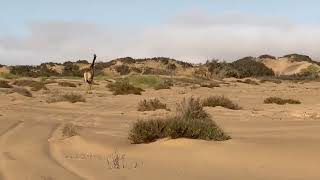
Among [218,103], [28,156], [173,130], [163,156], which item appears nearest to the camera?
[163,156]

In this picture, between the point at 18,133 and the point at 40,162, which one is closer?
the point at 40,162

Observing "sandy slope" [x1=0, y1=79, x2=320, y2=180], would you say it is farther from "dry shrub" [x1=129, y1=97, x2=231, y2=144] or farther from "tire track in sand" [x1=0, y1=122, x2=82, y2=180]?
"dry shrub" [x1=129, y1=97, x2=231, y2=144]

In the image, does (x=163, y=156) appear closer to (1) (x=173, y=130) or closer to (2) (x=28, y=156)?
(1) (x=173, y=130)

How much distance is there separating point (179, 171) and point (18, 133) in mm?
6968

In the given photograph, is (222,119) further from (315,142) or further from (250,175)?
(250,175)

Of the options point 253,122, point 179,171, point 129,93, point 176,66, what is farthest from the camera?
point 176,66

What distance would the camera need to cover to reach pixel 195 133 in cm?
1044

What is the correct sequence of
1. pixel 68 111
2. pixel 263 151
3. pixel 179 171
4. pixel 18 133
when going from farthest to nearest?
pixel 68 111, pixel 18 133, pixel 263 151, pixel 179 171

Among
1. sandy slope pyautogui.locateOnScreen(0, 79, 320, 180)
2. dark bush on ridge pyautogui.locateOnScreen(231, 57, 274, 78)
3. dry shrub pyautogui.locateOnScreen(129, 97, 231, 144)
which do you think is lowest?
dark bush on ridge pyautogui.locateOnScreen(231, 57, 274, 78)

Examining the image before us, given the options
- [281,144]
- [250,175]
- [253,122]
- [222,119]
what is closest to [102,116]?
[222,119]

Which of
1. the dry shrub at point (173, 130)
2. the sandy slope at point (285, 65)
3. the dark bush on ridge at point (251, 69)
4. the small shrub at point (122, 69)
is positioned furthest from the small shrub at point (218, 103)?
the sandy slope at point (285, 65)

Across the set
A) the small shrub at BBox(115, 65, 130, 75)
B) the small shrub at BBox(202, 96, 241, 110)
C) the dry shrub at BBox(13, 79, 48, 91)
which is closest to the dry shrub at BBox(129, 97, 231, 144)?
the small shrub at BBox(202, 96, 241, 110)

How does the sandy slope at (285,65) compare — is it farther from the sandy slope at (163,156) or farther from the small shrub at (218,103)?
the sandy slope at (163,156)

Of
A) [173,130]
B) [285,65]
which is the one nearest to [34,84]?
[173,130]
